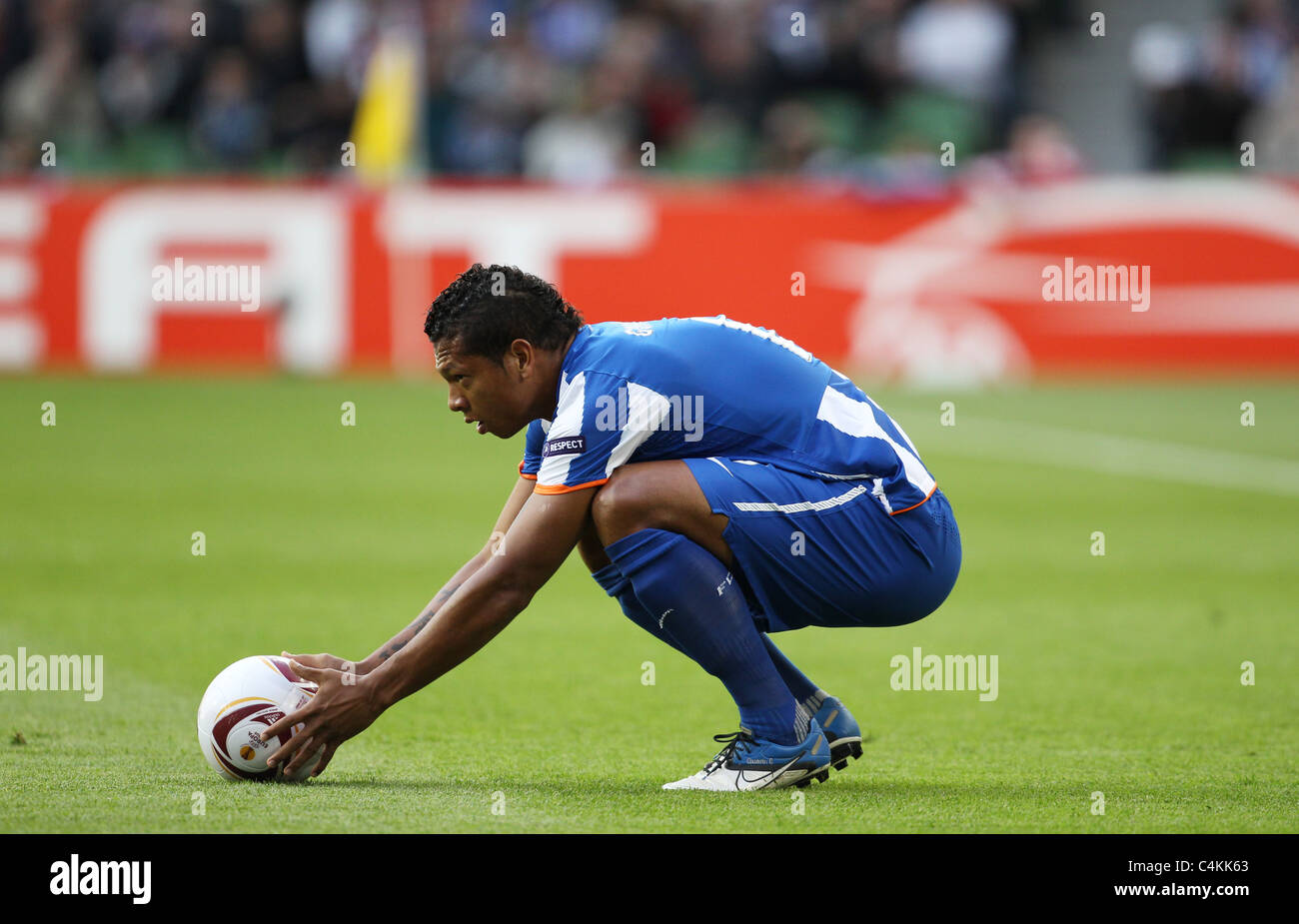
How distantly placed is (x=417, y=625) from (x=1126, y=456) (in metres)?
10.2

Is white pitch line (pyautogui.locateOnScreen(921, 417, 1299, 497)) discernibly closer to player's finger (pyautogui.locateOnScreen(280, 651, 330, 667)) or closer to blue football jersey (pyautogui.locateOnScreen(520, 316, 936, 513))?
blue football jersey (pyautogui.locateOnScreen(520, 316, 936, 513))

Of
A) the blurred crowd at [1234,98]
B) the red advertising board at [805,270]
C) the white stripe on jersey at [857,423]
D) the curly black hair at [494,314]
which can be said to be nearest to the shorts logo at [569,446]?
the curly black hair at [494,314]

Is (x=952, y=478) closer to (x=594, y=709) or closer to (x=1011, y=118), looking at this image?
(x=594, y=709)

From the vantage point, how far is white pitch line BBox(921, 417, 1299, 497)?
1360cm

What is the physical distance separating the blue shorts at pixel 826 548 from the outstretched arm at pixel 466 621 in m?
0.45

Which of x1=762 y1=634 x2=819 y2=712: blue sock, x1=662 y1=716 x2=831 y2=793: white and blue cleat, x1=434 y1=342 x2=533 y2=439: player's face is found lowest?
x1=662 y1=716 x2=831 y2=793: white and blue cleat

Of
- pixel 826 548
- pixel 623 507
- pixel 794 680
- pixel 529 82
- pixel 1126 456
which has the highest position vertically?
pixel 529 82

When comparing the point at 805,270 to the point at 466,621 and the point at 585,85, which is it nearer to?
the point at 585,85

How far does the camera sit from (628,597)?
539 centimetres

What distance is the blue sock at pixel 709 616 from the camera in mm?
5148

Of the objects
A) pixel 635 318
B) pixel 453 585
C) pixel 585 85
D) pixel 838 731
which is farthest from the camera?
pixel 585 85

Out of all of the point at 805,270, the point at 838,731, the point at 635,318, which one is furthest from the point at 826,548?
the point at 805,270

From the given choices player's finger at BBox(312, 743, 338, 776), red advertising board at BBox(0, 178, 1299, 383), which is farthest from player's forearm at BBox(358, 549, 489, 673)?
red advertising board at BBox(0, 178, 1299, 383)

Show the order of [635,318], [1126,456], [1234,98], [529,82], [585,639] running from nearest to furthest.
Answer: [585,639]
[1126,456]
[635,318]
[1234,98]
[529,82]
